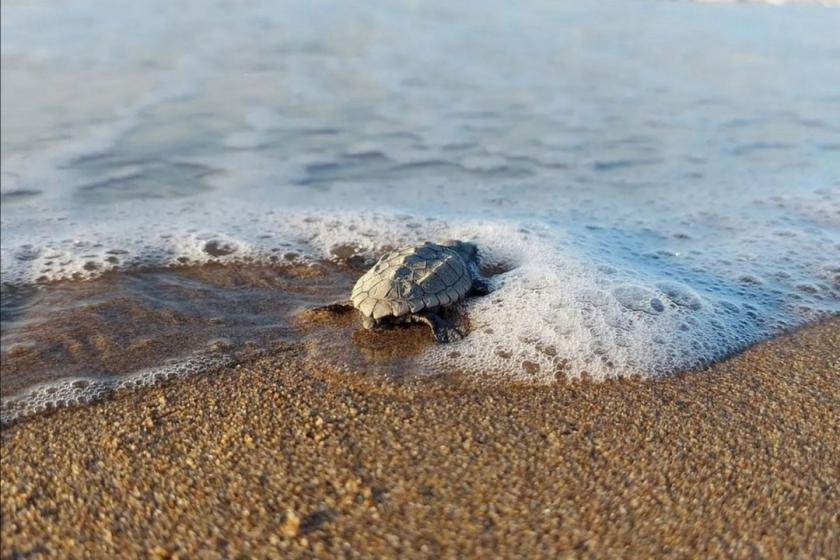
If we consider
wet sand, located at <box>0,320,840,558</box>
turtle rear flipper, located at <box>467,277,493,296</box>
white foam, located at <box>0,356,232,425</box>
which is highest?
turtle rear flipper, located at <box>467,277,493,296</box>

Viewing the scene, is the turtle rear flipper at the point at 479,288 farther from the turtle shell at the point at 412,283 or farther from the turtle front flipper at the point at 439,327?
the turtle front flipper at the point at 439,327

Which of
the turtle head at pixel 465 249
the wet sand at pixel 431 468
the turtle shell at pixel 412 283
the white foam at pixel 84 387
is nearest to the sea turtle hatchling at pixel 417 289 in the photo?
the turtle shell at pixel 412 283

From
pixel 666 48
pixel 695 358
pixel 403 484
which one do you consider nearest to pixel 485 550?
pixel 403 484

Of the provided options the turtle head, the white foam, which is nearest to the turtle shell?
the turtle head

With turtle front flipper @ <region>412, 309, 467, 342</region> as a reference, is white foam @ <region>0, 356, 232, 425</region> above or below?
below

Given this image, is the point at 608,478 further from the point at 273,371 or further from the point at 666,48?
the point at 666,48

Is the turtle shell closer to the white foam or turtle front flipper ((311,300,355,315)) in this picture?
turtle front flipper ((311,300,355,315))
